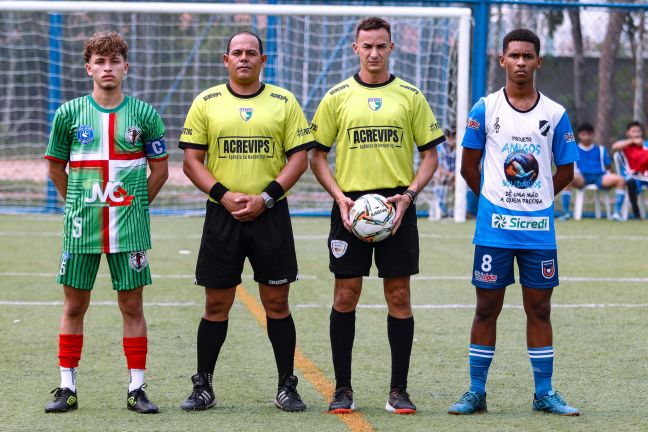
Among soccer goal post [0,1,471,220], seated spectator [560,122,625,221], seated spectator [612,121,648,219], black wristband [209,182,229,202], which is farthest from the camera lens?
soccer goal post [0,1,471,220]

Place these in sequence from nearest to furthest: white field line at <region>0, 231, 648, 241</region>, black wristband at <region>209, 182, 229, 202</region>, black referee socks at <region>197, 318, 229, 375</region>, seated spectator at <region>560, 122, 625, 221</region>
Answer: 1. black wristband at <region>209, 182, 229, 202</region>
2. black referee socks at <region>197, 318, 229, 375</region>
3. white field line at <region>0, 231, 648, 241</region>
4. seated spectator at <region>560, 122, 625, 221</region>

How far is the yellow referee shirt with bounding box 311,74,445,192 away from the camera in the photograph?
5652mm

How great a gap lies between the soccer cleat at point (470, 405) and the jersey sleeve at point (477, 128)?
1293 millimetres

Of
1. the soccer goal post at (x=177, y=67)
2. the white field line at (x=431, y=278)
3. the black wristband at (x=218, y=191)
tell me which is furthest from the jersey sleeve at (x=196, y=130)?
the soccer goal post at (x=177, y=67)

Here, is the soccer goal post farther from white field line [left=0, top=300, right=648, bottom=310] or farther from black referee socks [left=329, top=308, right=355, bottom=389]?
black referee socks [left=329, top=308, right=355, bottom=389]

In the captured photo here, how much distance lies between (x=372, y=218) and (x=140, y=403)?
1.52 metres

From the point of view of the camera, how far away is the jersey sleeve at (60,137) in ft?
18.3

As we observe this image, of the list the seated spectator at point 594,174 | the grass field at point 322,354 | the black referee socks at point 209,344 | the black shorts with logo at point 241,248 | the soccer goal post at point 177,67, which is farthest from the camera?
the soccer goal post at point 177,67

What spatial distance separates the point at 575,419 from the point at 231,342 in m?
2.72

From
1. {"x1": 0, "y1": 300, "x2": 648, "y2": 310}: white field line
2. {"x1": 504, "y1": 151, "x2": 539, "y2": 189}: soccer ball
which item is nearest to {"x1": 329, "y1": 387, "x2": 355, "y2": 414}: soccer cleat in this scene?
{"x1": 504, "y1": 151, "x2": 539, "y2": 189}: soccer ball

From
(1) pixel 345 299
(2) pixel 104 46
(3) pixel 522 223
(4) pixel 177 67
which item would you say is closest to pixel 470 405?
(1) pixel 345 299

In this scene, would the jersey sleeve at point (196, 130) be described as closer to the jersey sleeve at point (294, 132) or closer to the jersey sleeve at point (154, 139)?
the jersey sleeve at point (154, 139)

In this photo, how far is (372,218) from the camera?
5473 mm

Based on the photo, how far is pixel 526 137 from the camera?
5590 millimetres
